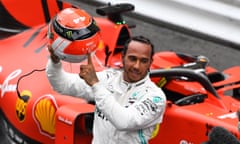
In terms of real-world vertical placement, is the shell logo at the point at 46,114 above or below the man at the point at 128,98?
below

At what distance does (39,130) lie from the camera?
605cm

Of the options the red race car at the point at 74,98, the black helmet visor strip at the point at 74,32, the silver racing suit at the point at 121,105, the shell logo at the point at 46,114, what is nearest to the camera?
the silver racing suit at the point at 121,105

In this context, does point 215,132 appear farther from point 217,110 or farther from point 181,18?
point 181,18

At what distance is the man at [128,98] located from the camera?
4.34m

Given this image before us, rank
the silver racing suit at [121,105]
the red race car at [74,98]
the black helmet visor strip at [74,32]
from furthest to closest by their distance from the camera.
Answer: the red race car at [74,98] → the black helmet visor strip at [74,32] → the silver racing suit at [121,105]

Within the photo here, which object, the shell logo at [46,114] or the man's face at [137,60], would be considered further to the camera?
the shell logo at [46,114]

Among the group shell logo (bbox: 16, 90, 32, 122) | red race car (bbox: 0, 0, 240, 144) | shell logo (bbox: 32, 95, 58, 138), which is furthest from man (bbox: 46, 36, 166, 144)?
shell logo (bbox: 16, 90, 32, 122)

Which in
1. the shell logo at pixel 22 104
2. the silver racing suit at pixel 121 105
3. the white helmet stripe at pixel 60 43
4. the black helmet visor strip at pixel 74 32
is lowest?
the shell logo at pixel 22 104

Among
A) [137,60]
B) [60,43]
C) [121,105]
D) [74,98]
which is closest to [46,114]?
[74,98]

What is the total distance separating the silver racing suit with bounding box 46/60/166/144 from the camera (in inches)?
171

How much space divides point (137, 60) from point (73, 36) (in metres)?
0.46

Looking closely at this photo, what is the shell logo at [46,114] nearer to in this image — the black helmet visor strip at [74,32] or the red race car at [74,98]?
the red race car at [74,98]

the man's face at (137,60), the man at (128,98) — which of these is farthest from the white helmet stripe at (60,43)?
the man's face at (137,60)

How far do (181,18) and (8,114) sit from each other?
3093mm
